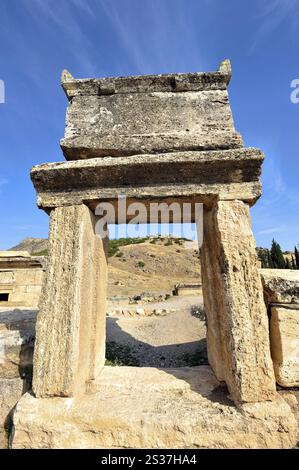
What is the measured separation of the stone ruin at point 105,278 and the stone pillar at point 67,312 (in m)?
0.01

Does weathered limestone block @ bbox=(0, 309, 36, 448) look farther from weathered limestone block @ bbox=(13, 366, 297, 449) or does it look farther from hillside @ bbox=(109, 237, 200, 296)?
hillside @ bbox=(109, 237, 200, 296)

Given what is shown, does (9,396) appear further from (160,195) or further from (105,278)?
(160,195)

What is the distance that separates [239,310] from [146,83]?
2825mm

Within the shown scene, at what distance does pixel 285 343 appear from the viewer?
8.57 ft

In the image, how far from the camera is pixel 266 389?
7.98 ft

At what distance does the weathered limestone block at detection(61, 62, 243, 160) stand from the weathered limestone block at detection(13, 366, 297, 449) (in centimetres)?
251

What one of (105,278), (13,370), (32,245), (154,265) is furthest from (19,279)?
(32,245)

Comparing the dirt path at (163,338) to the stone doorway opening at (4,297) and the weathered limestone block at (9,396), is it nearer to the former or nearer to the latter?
the weathered limestone block at (9,396)

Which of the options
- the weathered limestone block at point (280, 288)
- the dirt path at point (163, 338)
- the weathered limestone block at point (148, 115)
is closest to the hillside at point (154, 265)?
the dirt path at point (163, 338)

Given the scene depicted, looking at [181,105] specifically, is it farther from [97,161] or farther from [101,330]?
[101,330]

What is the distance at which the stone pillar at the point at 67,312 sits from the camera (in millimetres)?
2561

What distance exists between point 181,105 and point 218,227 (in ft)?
5.27

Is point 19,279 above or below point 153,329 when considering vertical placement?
above

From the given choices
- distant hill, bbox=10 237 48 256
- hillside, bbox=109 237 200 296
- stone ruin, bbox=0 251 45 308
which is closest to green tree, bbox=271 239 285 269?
hillside, bbox=109 237 200 296
